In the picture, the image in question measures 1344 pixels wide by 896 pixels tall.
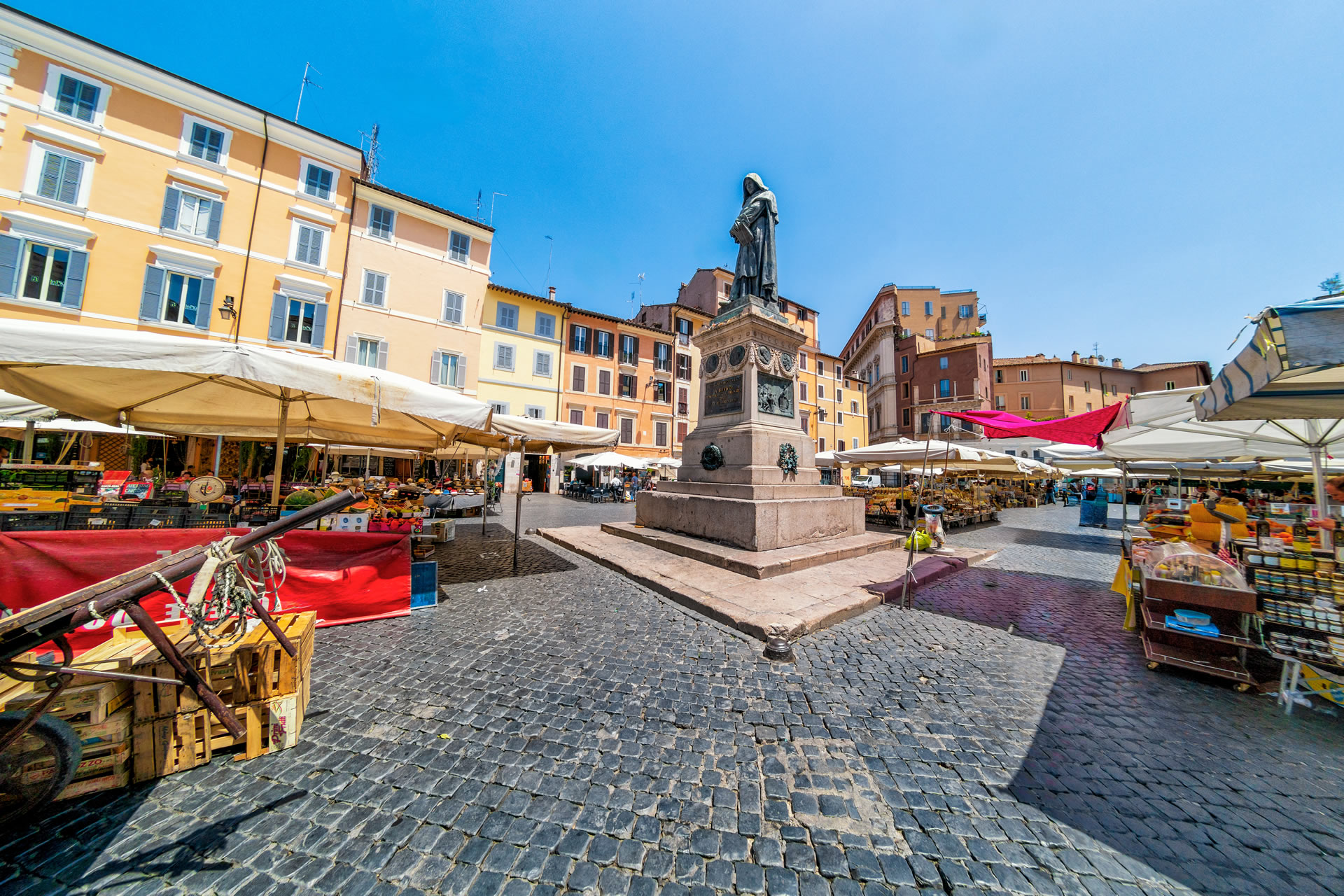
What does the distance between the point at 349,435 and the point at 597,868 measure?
963 cm

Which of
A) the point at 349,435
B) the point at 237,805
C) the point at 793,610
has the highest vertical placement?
the point at 349,435

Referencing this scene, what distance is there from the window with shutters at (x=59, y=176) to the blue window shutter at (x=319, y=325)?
6.16 metres

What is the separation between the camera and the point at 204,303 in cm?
1486

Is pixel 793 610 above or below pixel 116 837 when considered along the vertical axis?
above

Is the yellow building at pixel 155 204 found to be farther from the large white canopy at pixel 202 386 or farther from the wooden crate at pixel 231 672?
the wooden crate at pixel 231 672

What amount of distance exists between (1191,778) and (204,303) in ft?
78.0

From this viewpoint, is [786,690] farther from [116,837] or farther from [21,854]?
[21,854]

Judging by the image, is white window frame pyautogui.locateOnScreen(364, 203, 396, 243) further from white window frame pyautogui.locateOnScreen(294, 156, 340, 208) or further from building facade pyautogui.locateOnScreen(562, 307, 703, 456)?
building facade pyautogui.locateOnScreen(562, 307, 703, 456)

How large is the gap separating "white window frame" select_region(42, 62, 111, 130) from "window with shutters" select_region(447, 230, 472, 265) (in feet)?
33.8

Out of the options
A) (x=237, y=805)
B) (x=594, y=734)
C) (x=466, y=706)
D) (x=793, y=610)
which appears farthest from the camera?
(x=793, y=610)

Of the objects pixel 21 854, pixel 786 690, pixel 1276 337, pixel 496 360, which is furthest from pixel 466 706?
pixel 496 360

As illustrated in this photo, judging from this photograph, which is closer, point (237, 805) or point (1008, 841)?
point (1008, 841)

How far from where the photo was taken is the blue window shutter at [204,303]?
580 inches

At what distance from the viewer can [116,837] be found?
1819 millimetres
